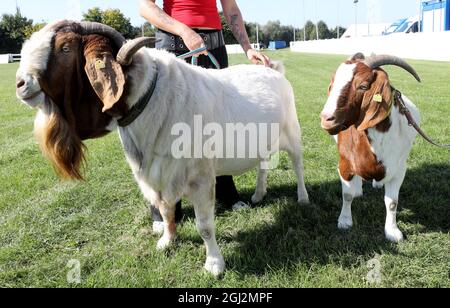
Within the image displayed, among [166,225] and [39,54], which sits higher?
[39,54]

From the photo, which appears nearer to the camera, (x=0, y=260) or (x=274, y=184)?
(x=0, y=260)

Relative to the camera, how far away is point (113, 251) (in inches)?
148

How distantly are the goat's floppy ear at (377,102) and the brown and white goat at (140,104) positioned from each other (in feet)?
3.14

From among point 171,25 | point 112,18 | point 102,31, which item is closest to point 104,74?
point 102,31

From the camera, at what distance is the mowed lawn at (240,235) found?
10.7 ft

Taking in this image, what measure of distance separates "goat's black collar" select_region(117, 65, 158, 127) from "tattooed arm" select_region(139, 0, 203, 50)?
0.83m

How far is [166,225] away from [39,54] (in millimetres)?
1990

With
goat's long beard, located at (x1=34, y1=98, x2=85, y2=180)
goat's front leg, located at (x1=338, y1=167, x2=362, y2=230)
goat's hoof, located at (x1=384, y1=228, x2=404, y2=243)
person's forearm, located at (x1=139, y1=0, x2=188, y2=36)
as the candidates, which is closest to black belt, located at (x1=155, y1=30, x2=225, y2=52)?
person's forearm, located at (x1=139, y1=0, x2=188, y2=36)

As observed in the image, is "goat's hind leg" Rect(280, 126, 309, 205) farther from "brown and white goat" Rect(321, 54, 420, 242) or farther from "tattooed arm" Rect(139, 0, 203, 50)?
"tattooed arm" Rect(139, 0, 203, 50)

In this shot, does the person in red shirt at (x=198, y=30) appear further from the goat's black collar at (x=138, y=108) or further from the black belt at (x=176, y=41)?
the goat's black collar at (x=138, y=108)

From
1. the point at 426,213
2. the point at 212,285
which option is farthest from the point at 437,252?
the point at 212,285

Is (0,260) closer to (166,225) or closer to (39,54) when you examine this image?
(166,225)

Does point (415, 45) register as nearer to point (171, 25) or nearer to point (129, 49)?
point (171, 25)

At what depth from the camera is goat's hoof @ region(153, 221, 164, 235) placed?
412cm
